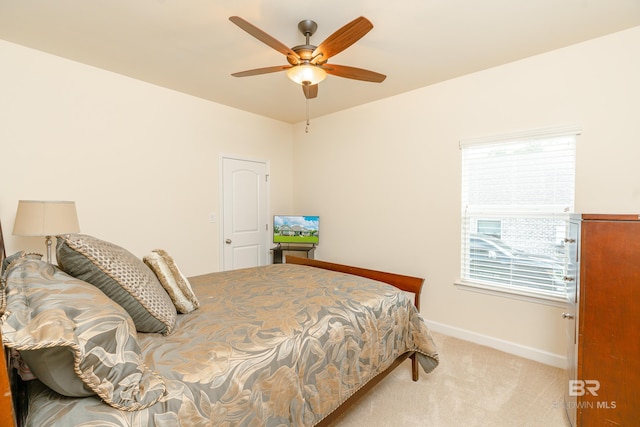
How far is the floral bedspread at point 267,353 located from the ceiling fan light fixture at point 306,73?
1468 millimetres

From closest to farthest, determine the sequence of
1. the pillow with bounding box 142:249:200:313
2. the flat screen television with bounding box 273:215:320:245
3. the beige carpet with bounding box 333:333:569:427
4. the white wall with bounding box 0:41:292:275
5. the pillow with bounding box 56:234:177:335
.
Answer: the pillow with bounding box 56:234:177:335, the pillow with bounding box 142:249:200:313, the beige carpet with bounding box 333:333:569:427, the white wall with bounding box 0:41:292:275, the flat screen television with bounding box 273:215:320:245

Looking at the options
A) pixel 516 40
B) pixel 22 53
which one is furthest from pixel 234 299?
pixel 516 40

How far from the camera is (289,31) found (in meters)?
2.20

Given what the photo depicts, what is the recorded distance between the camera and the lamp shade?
7.00 ft

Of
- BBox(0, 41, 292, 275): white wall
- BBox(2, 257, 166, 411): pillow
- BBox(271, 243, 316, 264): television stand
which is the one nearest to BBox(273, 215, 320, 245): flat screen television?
BBox(271, 243, 316, 264): television stand

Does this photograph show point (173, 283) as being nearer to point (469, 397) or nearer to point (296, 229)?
point (469, 397)

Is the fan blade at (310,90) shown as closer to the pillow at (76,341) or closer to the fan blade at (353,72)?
the fan blade at (353,72)

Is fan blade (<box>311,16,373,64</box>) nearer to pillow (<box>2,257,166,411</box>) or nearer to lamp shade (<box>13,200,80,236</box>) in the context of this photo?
pillow (<box>2,257,166,411</box>)

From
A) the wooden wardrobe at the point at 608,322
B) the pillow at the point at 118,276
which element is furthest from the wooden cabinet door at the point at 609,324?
the pillow at the point at 118,276

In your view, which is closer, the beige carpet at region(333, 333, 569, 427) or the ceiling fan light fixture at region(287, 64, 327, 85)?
the beige carpet at region(333, 333, 569, 427)

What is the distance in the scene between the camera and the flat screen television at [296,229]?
4.18 metres

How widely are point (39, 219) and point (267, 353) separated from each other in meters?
2.07

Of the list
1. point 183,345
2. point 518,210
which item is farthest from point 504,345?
point 183,345

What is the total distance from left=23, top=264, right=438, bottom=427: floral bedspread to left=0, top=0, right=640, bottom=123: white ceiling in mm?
1864
